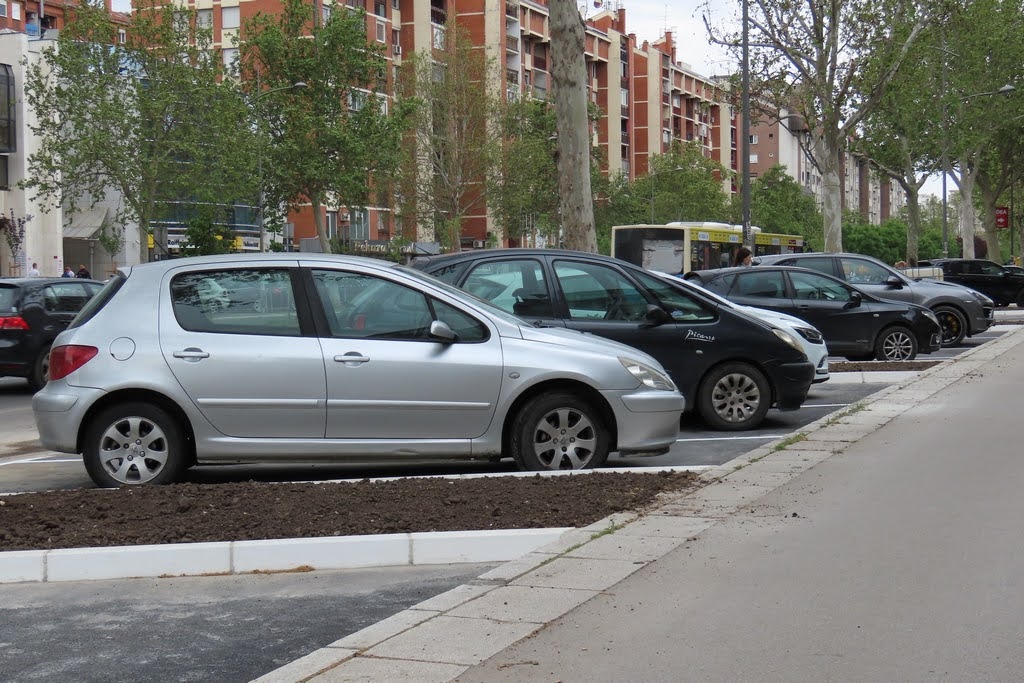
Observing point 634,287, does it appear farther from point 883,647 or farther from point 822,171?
point 822,171

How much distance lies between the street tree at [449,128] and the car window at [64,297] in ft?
131

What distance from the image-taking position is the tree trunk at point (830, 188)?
37250 millimetres

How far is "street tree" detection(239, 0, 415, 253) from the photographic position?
55.7m

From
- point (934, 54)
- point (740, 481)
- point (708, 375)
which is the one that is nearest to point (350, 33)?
point (934, 54)

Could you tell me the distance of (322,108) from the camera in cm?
5650

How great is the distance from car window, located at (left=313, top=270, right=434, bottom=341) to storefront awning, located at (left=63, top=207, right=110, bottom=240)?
193 ft

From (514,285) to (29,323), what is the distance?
971 centimetres

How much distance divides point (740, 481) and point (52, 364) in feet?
15.2

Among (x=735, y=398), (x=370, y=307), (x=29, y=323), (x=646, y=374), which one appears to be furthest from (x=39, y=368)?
(x=646, y=374)

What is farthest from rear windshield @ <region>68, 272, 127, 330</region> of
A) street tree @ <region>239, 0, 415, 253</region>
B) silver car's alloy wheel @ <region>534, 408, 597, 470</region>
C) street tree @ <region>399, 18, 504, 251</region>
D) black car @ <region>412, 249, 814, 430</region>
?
street tree @ <region>399, 18, 504, 251</region>

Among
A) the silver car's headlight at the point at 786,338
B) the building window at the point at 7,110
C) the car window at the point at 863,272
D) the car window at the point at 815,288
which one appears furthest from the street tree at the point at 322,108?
the silver car's headlight at the point at 786,338

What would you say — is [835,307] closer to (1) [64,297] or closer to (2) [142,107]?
(1) [64,297]

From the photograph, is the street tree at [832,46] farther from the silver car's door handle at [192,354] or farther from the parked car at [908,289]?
the silver car's door handle at [192,354]

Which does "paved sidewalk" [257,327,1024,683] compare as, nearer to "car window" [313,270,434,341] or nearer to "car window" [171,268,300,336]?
"car window" [313,270,434,341]
